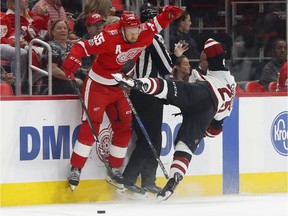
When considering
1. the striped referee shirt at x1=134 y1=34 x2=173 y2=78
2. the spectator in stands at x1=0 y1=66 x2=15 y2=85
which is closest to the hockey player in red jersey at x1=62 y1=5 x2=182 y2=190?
the striped referee shirt at x1=134 y1=34 x2=173 y2=78

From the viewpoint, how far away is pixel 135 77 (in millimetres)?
9953

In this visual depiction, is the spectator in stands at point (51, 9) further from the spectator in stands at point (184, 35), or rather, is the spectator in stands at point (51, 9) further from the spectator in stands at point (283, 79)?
the spectator in stands at point (283, 79)

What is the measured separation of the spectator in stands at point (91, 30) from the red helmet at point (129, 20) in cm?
38

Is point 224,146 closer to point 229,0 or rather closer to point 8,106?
point 229,0

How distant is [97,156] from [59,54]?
94cm

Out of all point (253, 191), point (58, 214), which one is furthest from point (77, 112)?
point (253, 191)

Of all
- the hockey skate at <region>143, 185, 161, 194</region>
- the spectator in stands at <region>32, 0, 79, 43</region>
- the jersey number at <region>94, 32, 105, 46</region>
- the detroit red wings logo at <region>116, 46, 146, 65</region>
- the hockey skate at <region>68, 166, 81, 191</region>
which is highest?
the spectator in stands at <region>32, 0, 79, 43</region>

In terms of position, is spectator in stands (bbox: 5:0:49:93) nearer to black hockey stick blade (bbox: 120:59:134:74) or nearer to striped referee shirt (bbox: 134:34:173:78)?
black hockey stick blade (bbox: 120:59:134:74)

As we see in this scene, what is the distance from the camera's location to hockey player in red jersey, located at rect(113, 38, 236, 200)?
377 inches

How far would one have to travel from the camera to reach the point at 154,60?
9938mm

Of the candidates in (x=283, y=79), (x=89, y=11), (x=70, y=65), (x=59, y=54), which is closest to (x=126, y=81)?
(x=70, y=65)

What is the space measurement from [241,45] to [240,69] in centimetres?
23

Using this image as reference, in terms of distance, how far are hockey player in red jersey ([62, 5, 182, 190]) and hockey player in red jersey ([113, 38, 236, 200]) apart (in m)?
0.35

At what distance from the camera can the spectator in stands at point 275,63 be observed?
34.8 feet
